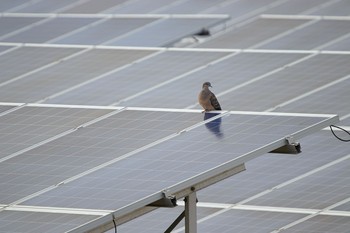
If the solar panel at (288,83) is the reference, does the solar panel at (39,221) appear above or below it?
below

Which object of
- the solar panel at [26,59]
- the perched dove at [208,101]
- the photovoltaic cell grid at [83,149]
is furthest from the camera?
the solar panel at [26,59]

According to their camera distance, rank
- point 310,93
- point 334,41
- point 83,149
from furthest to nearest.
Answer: point 334,41
point 310,93
point 83,149

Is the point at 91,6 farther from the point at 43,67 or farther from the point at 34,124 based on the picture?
the point at 34,124

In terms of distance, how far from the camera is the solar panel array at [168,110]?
21.4 meters

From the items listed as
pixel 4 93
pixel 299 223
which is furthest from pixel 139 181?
pixel 4 93

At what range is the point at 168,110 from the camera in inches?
972

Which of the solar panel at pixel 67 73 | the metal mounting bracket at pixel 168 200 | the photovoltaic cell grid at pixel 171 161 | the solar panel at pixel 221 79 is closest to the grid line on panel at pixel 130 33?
the solar panel at pixel 67 73

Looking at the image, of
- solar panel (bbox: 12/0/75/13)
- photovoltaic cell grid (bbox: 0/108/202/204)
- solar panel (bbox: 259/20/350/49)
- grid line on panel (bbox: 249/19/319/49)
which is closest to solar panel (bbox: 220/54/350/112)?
solar panel (bbox: 259/20/350/49)

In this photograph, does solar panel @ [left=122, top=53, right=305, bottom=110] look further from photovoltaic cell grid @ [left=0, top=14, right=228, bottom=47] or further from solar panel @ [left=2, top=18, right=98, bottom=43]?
solar panel @ [left=2, top=18, right=98, bottom=43]

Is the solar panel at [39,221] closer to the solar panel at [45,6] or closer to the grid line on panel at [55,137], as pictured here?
the grid line on panel at [55,137]

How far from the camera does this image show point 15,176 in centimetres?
2181

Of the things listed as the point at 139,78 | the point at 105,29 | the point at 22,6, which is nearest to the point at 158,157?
the point at 139,78

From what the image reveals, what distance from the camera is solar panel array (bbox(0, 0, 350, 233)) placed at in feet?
70.2

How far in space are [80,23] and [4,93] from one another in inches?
283
